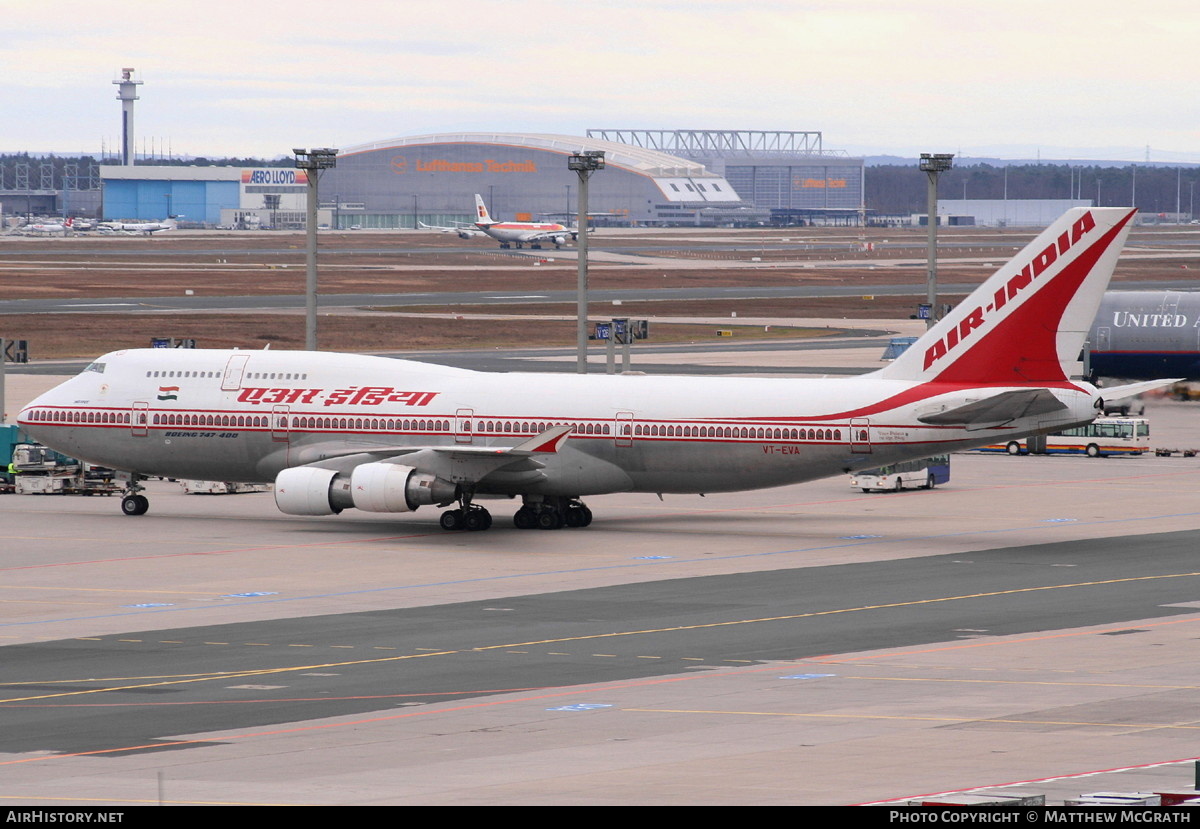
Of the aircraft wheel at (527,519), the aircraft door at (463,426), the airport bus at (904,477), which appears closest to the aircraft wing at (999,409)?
the aircraft wheel at (527,519)

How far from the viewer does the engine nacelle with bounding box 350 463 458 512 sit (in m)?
47.1

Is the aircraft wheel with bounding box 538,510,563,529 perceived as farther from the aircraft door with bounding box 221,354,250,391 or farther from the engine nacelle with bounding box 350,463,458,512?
the aircraft door with bounding box 221,354,250,391

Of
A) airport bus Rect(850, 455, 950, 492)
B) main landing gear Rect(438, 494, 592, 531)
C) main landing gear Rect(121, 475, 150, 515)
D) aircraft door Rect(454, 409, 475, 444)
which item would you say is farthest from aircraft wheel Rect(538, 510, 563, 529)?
airport bus Rect(850, 455, 950, 492)

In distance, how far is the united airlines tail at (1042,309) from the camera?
1811 inches

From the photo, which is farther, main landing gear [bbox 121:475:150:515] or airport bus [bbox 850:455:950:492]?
airport bus [bbox 850:455:950:492]

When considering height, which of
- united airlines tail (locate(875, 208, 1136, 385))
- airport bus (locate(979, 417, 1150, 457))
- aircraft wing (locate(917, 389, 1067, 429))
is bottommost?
airport bus (locate(979, 417, 1150, 457))

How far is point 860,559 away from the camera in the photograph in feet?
145

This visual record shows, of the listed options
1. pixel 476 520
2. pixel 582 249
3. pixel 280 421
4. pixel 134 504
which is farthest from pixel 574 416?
pixel 582 249

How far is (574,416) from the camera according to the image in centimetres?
4859

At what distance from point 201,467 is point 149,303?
91.3 m

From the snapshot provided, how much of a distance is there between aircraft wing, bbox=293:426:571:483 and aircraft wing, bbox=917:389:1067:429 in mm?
9757

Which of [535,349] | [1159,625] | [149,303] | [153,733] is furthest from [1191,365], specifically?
[149,303]

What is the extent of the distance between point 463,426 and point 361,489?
11.5 ft

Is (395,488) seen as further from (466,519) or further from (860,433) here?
(860,433)
